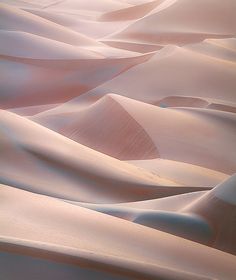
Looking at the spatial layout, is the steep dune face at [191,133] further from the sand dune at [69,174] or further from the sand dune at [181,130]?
the sand dune at [69,174]

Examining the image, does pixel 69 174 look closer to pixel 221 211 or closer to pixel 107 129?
pixel 221 211

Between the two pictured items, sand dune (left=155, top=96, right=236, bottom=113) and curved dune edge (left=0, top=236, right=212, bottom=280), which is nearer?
curved dune edge (left=0, top=236, right=212, bottom=280)

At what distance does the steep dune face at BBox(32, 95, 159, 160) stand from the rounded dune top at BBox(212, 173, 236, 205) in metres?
0.95

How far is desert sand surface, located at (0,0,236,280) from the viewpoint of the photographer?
1602mm

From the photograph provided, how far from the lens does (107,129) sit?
3.46 metres

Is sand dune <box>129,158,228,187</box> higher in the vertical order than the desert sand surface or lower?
lower

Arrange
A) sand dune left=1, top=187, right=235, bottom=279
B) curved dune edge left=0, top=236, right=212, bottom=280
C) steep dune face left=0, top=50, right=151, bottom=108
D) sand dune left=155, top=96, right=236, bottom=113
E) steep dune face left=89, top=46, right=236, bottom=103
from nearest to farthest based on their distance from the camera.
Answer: curved dune edge left=0, top=236, right=212, bottom=280 < sand dune left=1, top=187, right=235, bottom=279 < sand dune left=155, top=96, right=236, bottom=113 < steep dune face left=89, top=46, right=236, bottom=103 < steep dune face left=0, top=50, right=151, bottom=108

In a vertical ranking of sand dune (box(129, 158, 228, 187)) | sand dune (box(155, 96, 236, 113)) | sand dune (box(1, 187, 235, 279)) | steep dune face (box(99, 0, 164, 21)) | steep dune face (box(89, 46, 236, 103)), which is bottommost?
sand dune (box(129, 158, 228, 187))

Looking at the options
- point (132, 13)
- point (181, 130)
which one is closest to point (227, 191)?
point (181, 130)

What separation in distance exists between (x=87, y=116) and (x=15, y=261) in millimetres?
2278

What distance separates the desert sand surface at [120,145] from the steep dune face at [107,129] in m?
0.01

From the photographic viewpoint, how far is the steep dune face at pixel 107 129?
3.24 m

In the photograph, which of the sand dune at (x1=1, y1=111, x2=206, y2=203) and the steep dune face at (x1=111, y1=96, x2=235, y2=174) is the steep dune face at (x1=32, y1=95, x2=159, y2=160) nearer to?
the steep dune face at (x1=111, y1=96, x2=235, y2=174)

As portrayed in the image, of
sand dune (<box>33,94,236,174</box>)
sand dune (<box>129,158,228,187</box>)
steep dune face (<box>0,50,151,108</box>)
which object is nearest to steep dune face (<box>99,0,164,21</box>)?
steep dune face (<box>0,50,151,108</box>)
